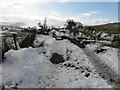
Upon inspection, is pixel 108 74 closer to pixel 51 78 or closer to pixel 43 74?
pixel 51 78

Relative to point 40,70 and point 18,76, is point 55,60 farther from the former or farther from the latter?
point 18,76

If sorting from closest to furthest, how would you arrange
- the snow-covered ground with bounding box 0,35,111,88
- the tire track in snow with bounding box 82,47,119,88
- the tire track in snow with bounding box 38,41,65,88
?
the snow-covered ground with bounding box 0,35,111,88 → the tire track in snow with bounding box 38,41,65,88 → the tire track in snow with bounding box 82,47,119,88

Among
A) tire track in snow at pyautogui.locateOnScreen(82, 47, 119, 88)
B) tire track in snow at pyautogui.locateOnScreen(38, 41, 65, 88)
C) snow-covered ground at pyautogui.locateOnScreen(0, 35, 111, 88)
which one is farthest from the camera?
tire track in snow at pyautogui.locateOnScreen(82, 47, 119, 88)

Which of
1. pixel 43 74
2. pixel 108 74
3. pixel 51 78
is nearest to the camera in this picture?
pixel 51 78

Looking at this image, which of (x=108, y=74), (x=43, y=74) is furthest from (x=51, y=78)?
(x=108, y=74)

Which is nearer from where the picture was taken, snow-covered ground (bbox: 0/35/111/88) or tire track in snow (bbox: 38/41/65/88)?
snow-covered ground (bbox: 0/35/111/88)

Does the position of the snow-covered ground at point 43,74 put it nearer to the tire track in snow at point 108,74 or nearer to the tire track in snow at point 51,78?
the tire track in snow at point 51,78

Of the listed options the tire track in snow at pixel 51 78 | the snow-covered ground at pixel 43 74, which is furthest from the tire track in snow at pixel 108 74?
the tire track in snow at pixel 51 78

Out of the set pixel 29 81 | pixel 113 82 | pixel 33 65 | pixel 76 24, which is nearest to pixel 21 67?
pixel 33 65

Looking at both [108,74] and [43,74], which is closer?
[43,74]

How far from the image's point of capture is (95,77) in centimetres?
1111

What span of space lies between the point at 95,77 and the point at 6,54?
19.2ft

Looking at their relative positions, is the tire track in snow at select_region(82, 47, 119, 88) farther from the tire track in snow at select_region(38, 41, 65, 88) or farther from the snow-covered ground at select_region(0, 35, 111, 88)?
the tire track in snow at select_region(38, 41, 65, 88)

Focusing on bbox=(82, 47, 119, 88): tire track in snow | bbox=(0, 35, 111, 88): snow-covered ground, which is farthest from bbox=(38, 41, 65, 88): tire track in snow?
bbox=(82, 47, 119, 88): tire track in snow
